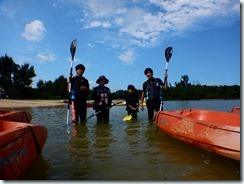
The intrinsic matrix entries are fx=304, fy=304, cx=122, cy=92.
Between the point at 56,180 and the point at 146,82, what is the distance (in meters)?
4.33

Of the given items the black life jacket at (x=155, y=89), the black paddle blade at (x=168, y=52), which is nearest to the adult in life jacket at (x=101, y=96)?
the black life jacket at (x=155, y=89)

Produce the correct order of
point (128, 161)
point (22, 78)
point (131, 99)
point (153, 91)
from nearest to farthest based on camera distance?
point (128, 161) < point (153, 91) < point (131, 99) < point (22, 78)

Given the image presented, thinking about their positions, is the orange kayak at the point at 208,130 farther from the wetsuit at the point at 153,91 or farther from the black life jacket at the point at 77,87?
the black life jacket at the point at 77,87

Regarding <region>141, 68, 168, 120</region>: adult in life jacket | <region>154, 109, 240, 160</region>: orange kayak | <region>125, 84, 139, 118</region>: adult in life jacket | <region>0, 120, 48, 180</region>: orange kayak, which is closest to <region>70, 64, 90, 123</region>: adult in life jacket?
<region>141, 68, 168, 120</region>: adult in life jacket

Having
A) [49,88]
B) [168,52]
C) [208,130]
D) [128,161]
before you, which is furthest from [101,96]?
[49,88]

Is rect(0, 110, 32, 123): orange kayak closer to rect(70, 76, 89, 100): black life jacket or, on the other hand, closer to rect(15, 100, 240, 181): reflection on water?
rect(15, 100, 240, 181): reflection on water

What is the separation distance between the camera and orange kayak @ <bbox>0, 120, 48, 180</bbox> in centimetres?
251

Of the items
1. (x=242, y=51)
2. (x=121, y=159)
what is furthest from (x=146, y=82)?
(x=242, y=51)

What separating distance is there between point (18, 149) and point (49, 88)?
81.8ft

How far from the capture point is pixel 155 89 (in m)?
6.78

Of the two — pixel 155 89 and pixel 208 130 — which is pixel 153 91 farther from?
pixel 208 130

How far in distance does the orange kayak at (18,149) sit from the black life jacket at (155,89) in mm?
3591

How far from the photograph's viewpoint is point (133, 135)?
5445 millimetres

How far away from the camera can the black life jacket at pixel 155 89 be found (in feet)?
22.3
